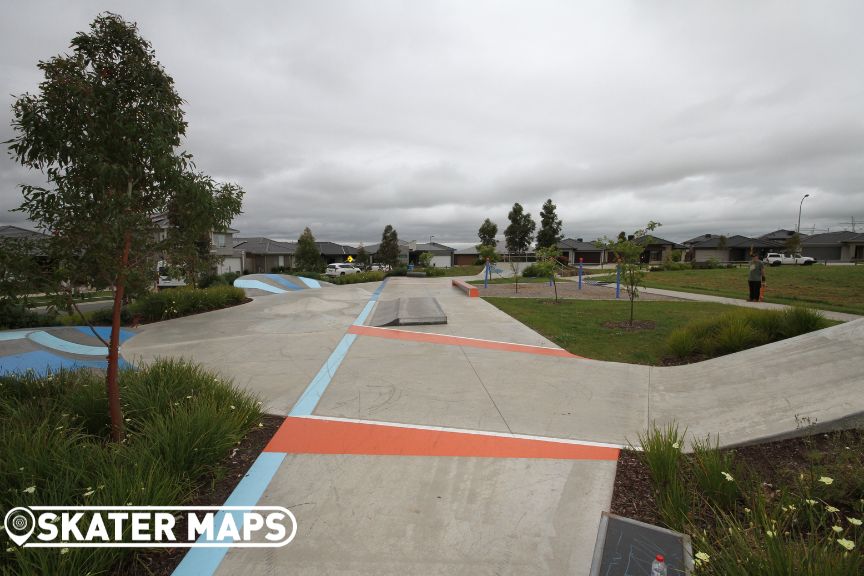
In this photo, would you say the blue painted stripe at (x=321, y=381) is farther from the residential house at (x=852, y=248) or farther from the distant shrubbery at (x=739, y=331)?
the residential house at (x=852, y=248)

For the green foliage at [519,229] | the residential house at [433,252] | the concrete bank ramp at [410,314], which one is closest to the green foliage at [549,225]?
the green foliage at [519,229]

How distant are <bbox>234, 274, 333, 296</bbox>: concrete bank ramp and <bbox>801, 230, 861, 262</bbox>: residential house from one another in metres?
72.4

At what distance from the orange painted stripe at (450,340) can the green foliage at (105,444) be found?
4.29 metres

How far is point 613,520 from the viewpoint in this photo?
271 centimetres

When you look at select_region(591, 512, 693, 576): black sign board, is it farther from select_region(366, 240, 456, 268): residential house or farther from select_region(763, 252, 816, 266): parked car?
select_region(366, 240, 456, 268): residential house

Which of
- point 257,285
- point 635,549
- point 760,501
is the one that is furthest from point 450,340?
point 257,285

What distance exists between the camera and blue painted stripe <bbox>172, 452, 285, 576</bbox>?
2424 mm

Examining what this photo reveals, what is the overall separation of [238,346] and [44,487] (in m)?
5.48

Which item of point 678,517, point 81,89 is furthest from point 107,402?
point 678,517

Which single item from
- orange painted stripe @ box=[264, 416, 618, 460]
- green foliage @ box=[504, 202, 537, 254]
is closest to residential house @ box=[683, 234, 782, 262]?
green foliage @ box=[504, 202, 537, 254]

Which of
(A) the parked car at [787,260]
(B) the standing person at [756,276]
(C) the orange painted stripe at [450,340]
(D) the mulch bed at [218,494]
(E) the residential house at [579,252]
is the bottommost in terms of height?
(D) the mulch bed at [218,494]

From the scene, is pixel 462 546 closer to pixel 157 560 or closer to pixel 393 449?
pixel 393 449

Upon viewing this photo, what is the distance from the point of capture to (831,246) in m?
61.8

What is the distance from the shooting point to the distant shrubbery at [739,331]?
6539mm
